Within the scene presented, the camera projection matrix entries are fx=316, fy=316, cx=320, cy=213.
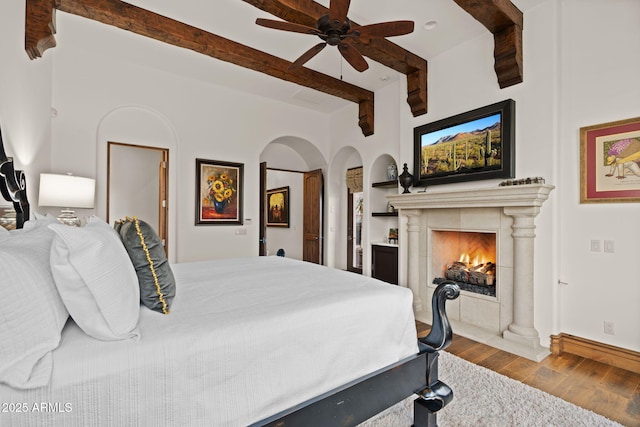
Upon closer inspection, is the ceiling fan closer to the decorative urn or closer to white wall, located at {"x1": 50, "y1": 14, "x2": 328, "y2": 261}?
the decorative urn

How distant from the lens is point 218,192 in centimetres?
462

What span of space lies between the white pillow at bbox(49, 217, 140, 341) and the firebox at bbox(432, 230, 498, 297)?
327 centimetres

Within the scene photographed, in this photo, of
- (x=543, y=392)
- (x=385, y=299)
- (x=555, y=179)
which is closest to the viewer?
(x=385, y=299)

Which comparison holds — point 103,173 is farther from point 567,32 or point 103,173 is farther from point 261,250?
point 567,32

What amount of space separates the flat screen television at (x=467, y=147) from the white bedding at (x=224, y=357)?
83.7 inches

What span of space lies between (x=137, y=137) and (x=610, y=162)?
4944mm

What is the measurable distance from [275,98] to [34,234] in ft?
14.4

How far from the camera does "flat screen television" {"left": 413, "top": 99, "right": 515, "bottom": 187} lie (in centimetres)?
311

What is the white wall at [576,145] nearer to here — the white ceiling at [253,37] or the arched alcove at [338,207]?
the white ceiling at [253,37]

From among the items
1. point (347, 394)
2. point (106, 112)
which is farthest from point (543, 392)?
point (106, 112)

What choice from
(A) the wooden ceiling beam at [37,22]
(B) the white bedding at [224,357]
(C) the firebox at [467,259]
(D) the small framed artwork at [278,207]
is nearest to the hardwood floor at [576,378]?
(C) the firebox at [467,259]

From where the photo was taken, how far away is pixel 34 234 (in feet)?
4.07

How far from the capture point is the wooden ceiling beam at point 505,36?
2.80 meters

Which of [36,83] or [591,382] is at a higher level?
[36,83]
